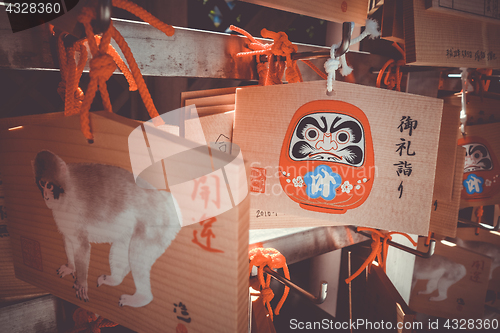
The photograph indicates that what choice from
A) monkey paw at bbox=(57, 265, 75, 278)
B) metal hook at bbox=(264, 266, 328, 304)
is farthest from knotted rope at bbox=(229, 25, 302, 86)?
monkey paw at bbox=(57, 265, 75, 278)

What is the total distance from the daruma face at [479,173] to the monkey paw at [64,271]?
1.36m

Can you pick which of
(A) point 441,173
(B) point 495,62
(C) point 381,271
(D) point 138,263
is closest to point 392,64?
(B) point 495,62

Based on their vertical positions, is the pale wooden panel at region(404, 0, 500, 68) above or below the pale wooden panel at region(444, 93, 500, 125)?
above

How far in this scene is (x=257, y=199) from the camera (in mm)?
693

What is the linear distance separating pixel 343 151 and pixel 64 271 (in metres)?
0.64

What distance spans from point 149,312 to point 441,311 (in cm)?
140

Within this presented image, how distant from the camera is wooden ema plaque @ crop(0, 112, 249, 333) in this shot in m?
0.37

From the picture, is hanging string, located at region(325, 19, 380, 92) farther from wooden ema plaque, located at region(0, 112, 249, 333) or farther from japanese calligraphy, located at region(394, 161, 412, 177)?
wooden ema plaque, located at region(0, 112, 249, 333)

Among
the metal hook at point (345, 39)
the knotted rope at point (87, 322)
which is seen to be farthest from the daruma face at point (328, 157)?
the knotted rope at point (87, 322)

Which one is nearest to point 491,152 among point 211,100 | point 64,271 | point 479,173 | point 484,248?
point 479,173

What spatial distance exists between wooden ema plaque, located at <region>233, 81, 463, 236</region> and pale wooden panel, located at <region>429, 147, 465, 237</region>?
0.90 feet

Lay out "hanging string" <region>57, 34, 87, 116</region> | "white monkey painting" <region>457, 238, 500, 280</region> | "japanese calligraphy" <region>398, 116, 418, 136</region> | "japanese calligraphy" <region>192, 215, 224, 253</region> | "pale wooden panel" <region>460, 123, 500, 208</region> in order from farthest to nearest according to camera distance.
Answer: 1. "white monkey painting" <region>457, 238, 500, 280</region>
2. "pale wooden panel" <region>460, 123, 500, 208</region>
3. "japanese calligraphy" <region>398, 116, 418, 136</region>
4. "hanging string" <region>57, 34, 87, 116</region>
5. "japanese calligraphy" <region>192, 215, 224, 253</region>

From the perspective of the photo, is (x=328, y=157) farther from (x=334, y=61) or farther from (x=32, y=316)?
(x=32, y=316)

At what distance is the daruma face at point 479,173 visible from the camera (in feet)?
3.47
